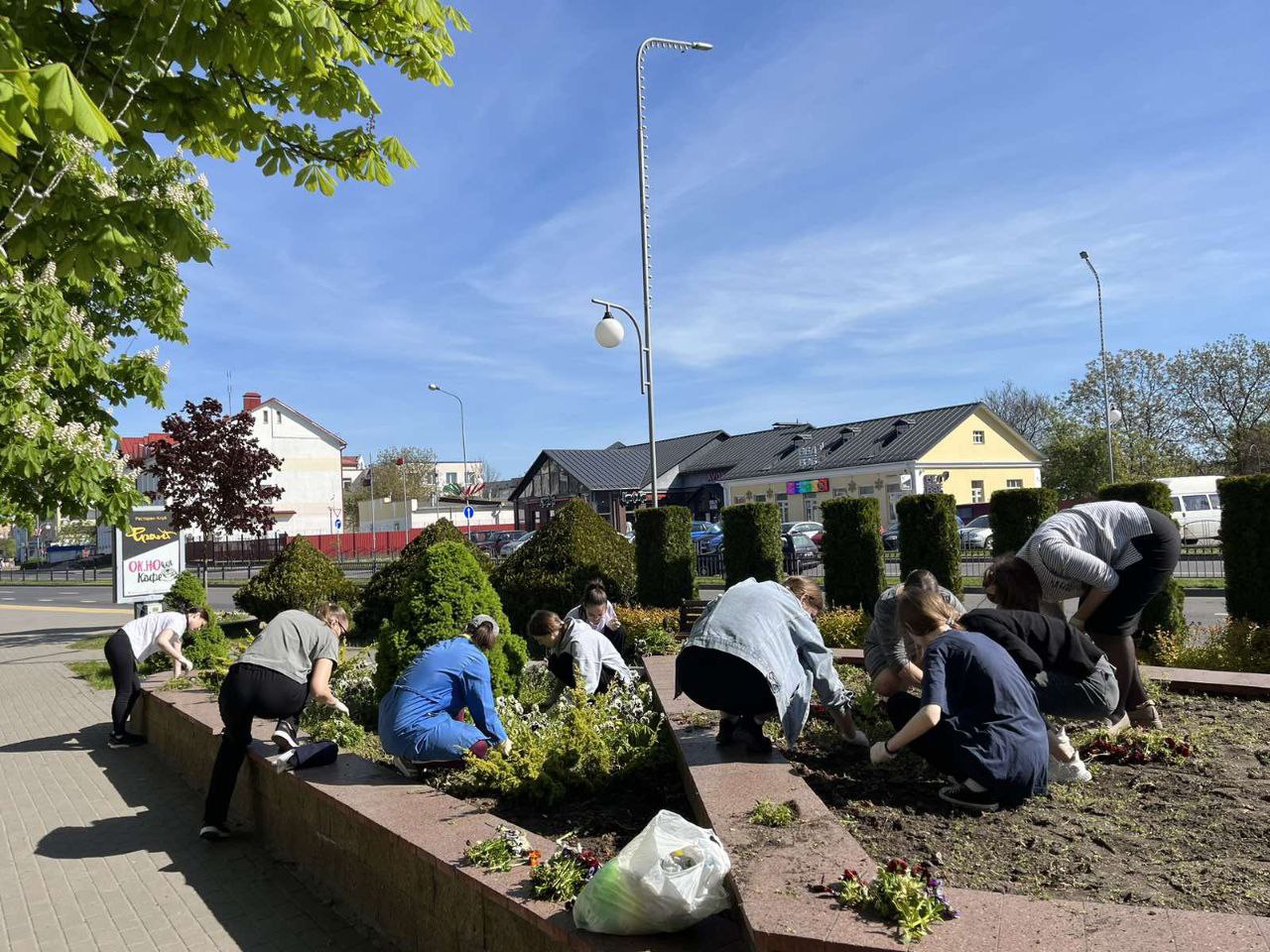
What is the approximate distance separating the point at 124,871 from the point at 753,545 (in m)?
7.78

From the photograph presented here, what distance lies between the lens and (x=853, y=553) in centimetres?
1060

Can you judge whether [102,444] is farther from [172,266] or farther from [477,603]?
[477,603]

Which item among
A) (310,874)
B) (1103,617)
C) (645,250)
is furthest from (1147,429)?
(310,874)

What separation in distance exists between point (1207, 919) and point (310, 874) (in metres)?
4.36

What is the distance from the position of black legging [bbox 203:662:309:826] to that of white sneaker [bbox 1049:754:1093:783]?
434 cm

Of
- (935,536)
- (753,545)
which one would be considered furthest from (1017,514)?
(753,545)

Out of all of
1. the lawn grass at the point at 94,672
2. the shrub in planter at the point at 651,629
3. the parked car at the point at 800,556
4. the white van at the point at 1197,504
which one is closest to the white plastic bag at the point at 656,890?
the shrub in planter at the point at 651,629

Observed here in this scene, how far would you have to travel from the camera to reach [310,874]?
16.6ft

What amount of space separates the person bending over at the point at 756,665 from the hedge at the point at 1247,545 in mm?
5214

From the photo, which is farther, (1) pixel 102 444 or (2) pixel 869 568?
(2) pixel 869 568

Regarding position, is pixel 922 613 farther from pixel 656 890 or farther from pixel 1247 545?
pixel 1247 545

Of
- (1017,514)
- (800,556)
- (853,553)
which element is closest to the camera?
(1017,514)

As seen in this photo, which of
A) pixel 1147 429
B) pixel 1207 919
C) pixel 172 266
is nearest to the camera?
pixel 1207 919

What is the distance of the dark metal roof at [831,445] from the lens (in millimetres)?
45281
